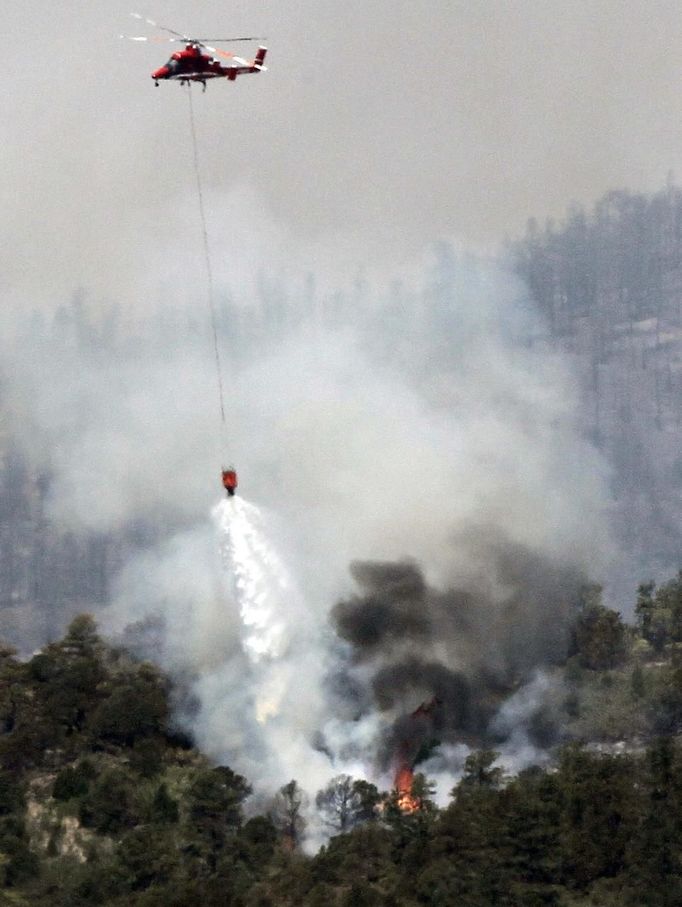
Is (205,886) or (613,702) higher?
(613,702)

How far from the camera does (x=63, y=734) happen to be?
181 metres

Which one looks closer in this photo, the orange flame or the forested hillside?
the forested hillside

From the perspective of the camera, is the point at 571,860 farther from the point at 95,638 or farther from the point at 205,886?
the point at 95,638

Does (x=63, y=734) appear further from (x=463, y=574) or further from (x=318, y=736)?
(x=463, y=574)

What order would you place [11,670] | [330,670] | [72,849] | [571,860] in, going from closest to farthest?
[571,860]
[72,849]
[330,670]
[11,670]

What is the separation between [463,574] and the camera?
19312 cm

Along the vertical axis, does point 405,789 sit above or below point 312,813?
Result: above

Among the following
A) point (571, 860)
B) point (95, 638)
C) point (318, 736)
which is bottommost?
point (571, 860)

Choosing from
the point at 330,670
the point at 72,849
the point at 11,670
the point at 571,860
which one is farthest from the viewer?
the point at 11,670

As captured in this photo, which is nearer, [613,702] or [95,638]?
[613,702]

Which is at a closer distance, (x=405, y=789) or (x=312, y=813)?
(x=312, y=813)

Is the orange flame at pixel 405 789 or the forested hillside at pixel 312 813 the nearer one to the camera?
the forested hillside at pixel 312 813

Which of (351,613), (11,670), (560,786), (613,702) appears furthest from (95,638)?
(560,786)

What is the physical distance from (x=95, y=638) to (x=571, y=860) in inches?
2196
